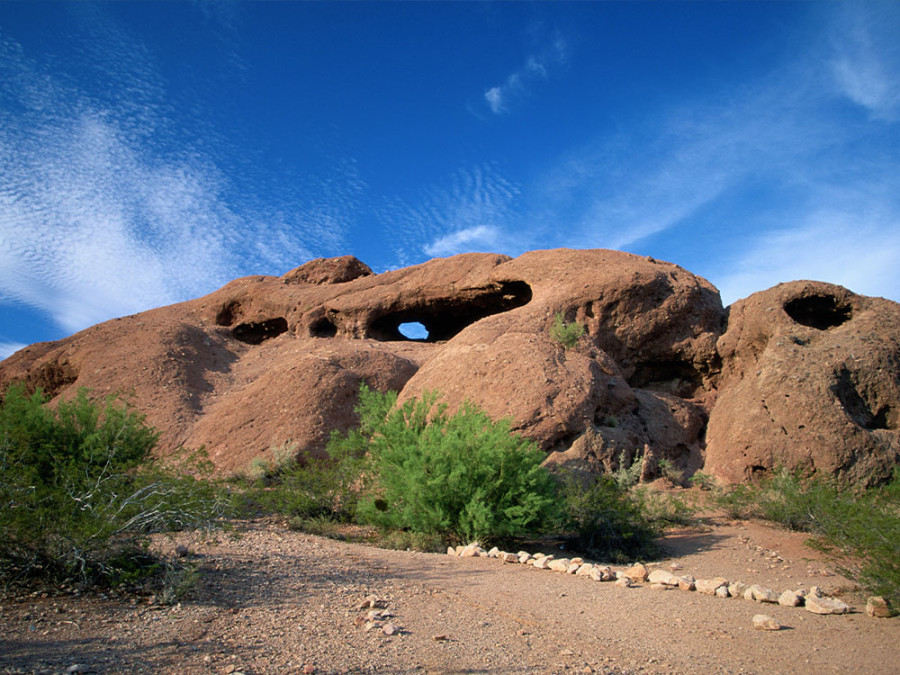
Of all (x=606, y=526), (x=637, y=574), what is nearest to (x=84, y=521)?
(x=637, y=574)

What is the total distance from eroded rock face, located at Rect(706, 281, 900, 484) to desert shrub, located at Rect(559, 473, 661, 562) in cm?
→ 374

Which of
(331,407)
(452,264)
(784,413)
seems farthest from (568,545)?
(452,264)

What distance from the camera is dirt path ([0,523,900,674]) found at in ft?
12.0

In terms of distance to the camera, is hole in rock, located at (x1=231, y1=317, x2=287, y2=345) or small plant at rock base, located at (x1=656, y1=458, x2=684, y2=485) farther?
hole in rock, located at (x1=231, y1=317, x2=287, y2=345)

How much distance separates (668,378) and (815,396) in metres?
4.78

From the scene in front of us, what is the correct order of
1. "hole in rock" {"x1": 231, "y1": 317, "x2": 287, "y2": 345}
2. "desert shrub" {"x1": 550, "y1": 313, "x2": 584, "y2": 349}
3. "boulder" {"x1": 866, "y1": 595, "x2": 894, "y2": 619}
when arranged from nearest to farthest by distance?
"boulder" {"x1": 866, "y1": 595, "x2": 894, "y2": 619}
"desert shrub" {"x1": 550, "y1": 313, "x2": 584, "y2": 349}
"hole in rock" {"x1": 231, "y1": 317, "x2": 287, "y2": 345}

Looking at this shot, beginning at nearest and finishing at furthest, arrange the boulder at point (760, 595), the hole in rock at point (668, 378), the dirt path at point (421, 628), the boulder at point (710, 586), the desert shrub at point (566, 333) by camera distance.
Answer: the dirt path at point (421, 628), the boulder at point (760, 595), the boulder at point (710, 586), the desert shrub at point (566, 333), the hole in rock at point (668, 378)

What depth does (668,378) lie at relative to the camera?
52.3 ft

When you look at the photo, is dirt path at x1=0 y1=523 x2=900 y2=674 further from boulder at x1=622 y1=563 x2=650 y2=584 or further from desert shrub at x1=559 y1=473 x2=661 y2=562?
desert shrub at x1=559 y1=473 x2=661 y2=562

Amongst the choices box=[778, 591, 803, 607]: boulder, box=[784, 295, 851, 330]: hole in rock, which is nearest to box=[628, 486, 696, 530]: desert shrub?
box=[778, 591, 803, 607]: boulder

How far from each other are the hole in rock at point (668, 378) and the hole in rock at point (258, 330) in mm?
12944

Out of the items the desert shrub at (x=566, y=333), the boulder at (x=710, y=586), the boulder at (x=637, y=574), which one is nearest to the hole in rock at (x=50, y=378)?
the desert shrub at (x=566, y=333)

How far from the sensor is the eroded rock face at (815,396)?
1073cm

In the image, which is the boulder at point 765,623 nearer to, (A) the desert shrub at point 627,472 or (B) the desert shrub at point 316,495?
(A) the desert shrub at point 627,472
